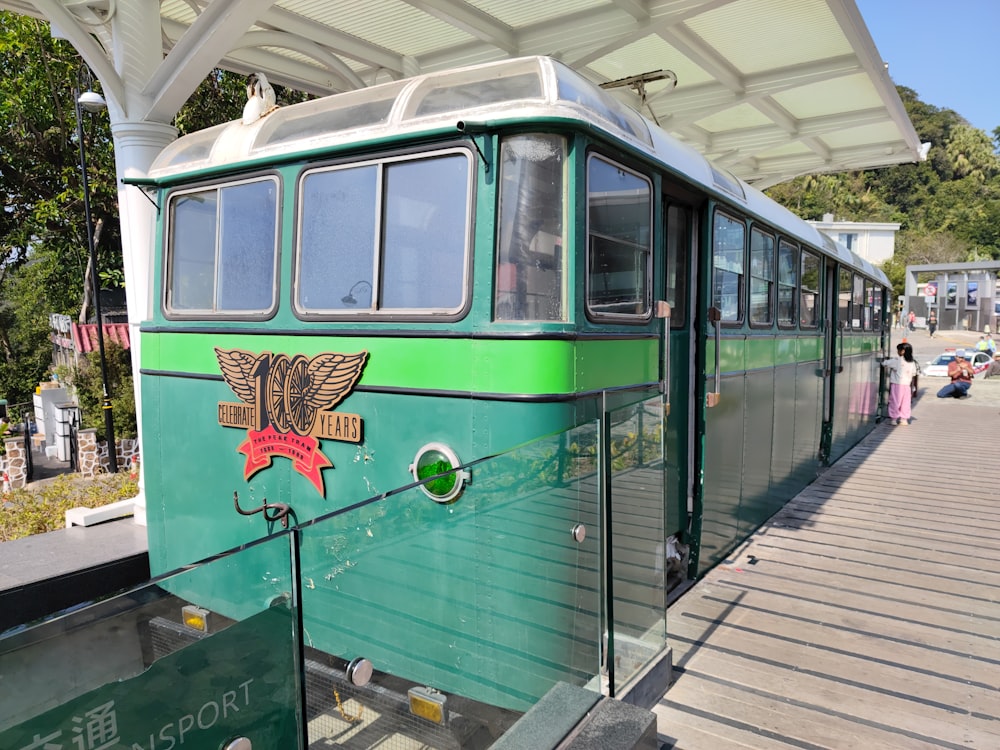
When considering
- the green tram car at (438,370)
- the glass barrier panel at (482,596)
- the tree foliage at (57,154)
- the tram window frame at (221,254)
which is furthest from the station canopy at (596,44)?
the tree foliage at (57,154)

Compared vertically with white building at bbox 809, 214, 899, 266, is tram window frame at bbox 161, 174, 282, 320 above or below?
below

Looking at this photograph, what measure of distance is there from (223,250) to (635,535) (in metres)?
2.72

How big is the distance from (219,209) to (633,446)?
263 cm

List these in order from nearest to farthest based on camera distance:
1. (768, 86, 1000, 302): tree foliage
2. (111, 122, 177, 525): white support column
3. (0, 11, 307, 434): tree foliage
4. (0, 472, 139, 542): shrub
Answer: (111, 122, 177, 525): white support column, (0, 472, 139, 542): shrub, (0, 11, 307, 434): tree foliage, (768, 86, 1000, 302): tree foliage

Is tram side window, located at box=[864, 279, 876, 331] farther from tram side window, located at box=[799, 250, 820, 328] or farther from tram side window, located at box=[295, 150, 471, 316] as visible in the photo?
tram side window, located at box=[295, 150, 471, 316]

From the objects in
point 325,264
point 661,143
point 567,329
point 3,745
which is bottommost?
point 3,745

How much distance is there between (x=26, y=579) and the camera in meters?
4.93

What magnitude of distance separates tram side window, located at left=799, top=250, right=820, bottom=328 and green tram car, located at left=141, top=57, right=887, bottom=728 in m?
2.87

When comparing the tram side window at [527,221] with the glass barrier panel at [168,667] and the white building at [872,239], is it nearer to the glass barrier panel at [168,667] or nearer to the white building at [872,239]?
the glass barrier panel at [168,667]

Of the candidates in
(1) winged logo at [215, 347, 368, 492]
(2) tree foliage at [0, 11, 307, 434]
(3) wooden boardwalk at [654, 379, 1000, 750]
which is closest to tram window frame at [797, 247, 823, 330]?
(3) wooden boardwalk at [654, 379, 1000, 750]

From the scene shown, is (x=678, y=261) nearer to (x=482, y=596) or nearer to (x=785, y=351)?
(x=785, y=351)

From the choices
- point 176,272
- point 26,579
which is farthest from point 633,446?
point 26,579

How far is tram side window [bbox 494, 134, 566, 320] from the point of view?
10.4 ft

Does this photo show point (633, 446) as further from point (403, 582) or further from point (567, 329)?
point (403, 582)
